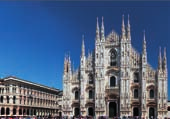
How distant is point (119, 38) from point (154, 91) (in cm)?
1176

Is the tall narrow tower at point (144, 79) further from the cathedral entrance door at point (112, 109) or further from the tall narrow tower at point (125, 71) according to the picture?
the cathedral entrance door at point (112, 109)

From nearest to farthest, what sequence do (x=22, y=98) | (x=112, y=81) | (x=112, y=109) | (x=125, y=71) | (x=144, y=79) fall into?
(x=144, y=79) → (x=125, y=71) → (x=112, y=109) → (x=112, y=81) → (x=22, y=98)

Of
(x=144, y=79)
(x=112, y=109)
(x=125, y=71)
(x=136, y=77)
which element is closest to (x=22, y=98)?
(x=112, y=109)

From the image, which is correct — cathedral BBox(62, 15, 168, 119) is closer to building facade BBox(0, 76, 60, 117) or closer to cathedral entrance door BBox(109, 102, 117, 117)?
cathedral entrance door BBox(109, 102, 117, 117)

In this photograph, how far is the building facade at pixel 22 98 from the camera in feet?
235

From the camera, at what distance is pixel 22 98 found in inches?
2955

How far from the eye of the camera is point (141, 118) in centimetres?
5956

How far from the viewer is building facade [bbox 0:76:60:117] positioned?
71.6m

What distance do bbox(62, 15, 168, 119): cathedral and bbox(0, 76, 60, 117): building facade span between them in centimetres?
1236

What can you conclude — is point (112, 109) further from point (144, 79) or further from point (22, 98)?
point (22, 98)

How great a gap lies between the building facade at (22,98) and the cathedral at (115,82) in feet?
40.6

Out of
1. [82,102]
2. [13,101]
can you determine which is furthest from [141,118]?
[13,101]

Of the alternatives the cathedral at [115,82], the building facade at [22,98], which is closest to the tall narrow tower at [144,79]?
the cathedral at [115,82]

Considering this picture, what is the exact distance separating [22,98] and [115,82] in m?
22.2
